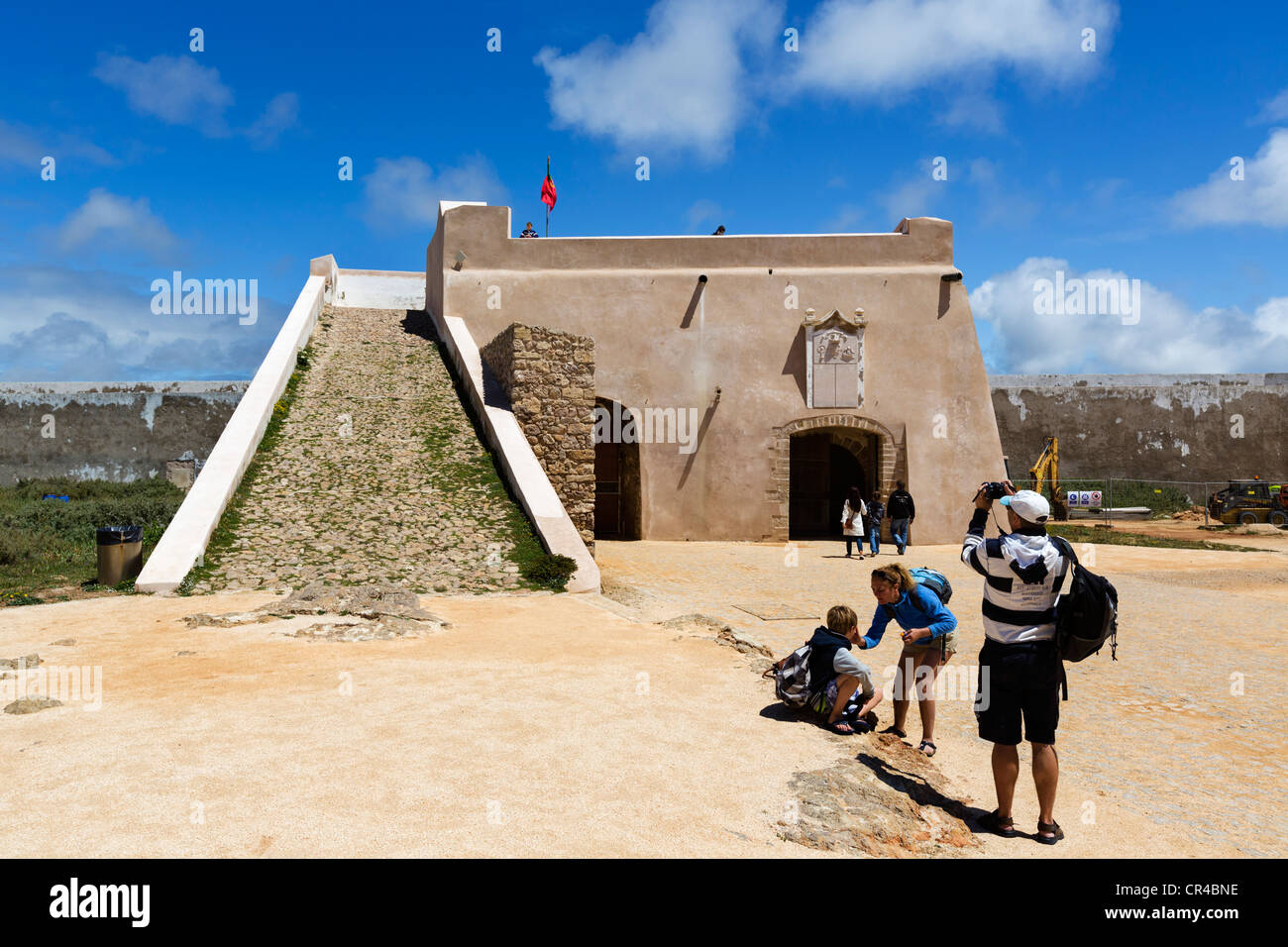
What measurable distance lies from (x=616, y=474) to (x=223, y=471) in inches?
356

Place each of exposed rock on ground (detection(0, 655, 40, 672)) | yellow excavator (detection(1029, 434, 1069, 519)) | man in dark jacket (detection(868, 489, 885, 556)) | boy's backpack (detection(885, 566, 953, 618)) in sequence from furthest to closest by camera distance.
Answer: yellow excavator (detection(1029, 434, 1069, 519))
man in dark jacket (detection(868, 489, 885, 556))
exposed rock on ground (detection(0, 655, 40, 672))
boy's backpack (detection(885, 566, 953, 618))

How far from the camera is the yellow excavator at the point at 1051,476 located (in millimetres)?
24656

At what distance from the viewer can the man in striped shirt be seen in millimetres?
3592

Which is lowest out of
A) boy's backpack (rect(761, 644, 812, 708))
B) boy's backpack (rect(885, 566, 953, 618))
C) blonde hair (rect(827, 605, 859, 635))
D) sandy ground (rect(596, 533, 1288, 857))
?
sandy ground (rect(596, 533, 1288, 857))

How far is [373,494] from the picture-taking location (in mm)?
11031

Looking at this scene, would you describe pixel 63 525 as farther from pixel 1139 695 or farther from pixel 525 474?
pixel 1139 695

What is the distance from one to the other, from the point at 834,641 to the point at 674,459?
12.4 metres

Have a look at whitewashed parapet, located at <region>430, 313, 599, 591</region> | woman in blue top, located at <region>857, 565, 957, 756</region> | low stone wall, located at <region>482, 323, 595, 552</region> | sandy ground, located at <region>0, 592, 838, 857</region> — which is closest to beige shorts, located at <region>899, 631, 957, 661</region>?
woman in blue top, located at <region>857, 565, 957, 756</region>

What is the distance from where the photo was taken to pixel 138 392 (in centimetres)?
2433

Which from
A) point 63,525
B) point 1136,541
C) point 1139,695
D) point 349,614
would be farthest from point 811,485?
point 63,525

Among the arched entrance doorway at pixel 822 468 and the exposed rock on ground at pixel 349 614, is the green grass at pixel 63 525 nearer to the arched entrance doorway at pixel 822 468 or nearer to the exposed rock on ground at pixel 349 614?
the exposed rock on ground at pixel 349 614

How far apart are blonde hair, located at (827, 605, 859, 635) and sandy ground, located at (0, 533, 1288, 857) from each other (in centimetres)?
66

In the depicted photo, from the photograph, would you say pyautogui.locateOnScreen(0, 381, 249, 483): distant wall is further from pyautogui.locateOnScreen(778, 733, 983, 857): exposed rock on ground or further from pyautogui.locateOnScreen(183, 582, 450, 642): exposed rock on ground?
pyautogui.locateOnScreen(778, 733, 983, 857): exposed rock on ground

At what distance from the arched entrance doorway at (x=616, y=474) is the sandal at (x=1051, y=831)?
1361 centimetres
